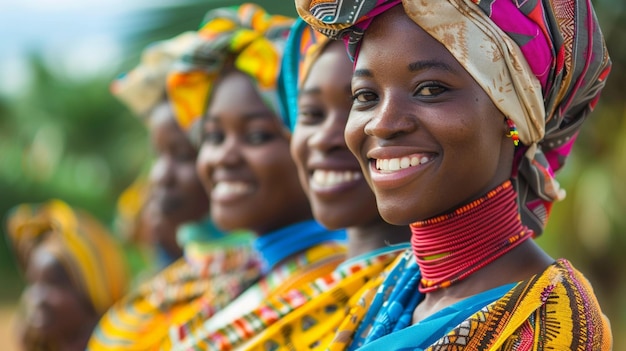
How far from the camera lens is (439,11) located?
2469 mm

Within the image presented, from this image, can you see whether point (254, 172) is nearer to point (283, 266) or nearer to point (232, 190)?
point (232, 190)

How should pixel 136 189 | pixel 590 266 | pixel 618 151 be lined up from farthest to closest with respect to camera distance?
pixel 590 266
pixel 618 151
pixel 136 189

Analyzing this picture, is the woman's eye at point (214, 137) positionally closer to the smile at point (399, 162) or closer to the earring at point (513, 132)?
the smile at point (399, 162)

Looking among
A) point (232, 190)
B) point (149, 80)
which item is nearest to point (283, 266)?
point (232, 190)

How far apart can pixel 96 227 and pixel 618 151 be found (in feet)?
17.2

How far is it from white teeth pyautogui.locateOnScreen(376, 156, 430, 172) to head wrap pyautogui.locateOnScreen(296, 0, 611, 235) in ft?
0.85

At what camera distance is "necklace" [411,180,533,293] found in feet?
8.38

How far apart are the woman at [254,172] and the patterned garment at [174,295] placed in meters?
0.66

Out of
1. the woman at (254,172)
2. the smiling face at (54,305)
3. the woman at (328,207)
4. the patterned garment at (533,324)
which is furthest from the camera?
the smiling face at (54,305)

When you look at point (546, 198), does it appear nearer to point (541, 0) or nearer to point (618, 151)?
point (541, 0)

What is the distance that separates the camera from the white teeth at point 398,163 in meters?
2.50

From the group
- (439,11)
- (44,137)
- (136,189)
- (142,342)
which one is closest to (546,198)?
(439,11)

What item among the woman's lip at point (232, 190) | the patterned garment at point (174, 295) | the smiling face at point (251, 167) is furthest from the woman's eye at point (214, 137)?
the patterned garment at point (174, 295)

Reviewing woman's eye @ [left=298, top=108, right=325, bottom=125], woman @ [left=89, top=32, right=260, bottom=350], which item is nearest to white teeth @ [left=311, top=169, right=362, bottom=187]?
woman's eye @ [left=298, top=108, right=325, bottom=125]
